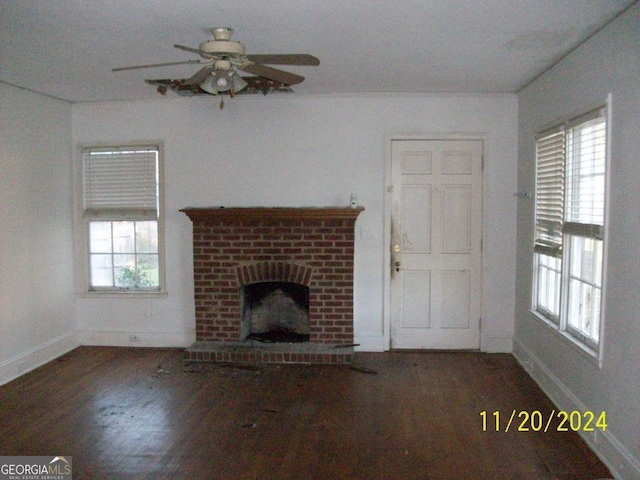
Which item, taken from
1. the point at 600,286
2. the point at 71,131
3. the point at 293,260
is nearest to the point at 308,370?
the point at 293,260

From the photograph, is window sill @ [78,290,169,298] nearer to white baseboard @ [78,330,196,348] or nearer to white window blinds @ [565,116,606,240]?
white baseboard @ [78,330,196,348]

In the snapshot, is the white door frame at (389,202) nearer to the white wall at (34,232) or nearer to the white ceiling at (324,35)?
the white ceiling at (324,35)

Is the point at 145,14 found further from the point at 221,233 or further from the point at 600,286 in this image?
the point at 600,286

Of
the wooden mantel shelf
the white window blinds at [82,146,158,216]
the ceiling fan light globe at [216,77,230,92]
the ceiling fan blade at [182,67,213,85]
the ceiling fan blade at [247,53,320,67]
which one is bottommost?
the wooden mantel shelf

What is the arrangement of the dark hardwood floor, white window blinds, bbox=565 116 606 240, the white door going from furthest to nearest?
1. the white door
2. white window blinds, bbox=565 116 606 240
3. the dark hardwood floor

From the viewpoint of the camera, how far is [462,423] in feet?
11.9

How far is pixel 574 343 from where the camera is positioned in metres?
3.52

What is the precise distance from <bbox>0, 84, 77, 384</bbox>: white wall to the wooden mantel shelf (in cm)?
135

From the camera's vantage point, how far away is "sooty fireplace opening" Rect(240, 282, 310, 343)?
5371mm

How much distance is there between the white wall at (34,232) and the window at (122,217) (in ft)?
0.70

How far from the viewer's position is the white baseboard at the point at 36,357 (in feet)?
14.7
